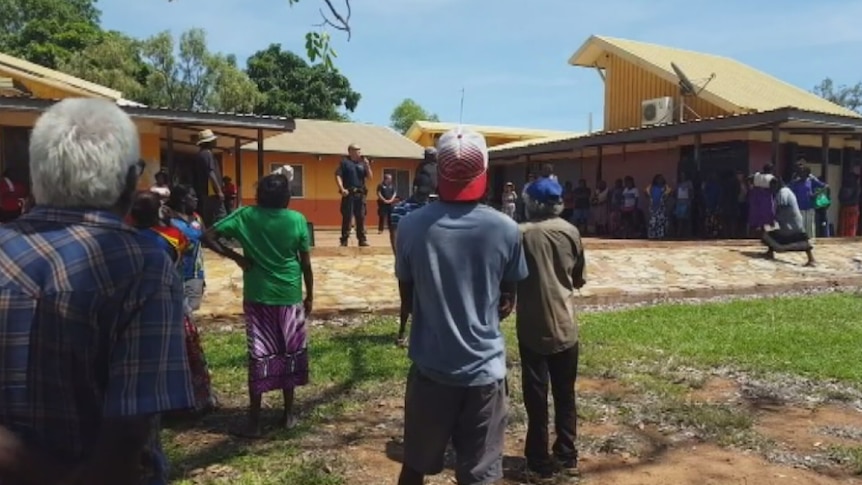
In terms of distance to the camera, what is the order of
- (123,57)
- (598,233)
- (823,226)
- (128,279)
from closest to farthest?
(128,279) → (823,226) → (598,233) → (123,57)

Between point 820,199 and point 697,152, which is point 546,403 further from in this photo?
point 697,152

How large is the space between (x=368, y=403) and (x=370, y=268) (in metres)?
5.69

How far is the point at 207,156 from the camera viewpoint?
1006 cm

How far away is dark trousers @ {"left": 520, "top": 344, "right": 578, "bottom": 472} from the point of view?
416 cm

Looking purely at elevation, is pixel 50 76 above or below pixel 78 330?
above

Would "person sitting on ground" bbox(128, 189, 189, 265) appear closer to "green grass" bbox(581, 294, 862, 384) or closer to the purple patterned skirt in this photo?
the purple patterned skirt

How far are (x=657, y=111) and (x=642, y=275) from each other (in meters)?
11.2

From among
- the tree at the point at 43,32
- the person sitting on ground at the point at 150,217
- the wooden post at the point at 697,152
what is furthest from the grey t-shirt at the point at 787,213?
the tree at the point at 43,32

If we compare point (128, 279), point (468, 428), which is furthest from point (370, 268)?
point (128, 279)

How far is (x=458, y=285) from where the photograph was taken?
10.1 ft

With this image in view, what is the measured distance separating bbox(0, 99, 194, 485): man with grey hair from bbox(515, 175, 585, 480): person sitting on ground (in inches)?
102

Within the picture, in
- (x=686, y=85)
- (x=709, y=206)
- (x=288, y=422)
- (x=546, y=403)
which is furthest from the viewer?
(x=686, y=85)

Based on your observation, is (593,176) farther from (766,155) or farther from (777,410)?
(777,410)

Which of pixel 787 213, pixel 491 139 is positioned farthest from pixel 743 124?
pixel 491 139
